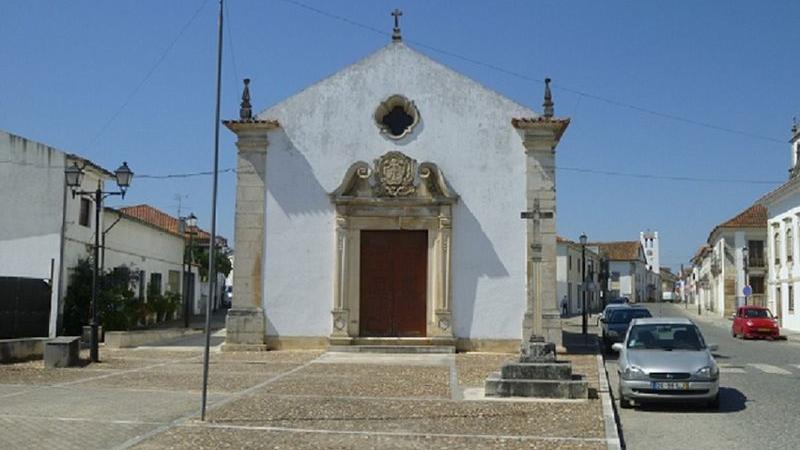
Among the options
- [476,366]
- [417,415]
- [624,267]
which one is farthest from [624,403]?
[624,267]

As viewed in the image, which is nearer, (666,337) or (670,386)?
(670,386)

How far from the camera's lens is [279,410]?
11.2 m

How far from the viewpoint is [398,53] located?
21781 mm

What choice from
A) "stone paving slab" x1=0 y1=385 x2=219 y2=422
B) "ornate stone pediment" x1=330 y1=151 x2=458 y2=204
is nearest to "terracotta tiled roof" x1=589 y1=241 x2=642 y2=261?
"ornate stone pediment" x1=330 y1=151 x2=458 y2=204

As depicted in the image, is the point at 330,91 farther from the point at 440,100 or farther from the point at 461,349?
the point at 461,349

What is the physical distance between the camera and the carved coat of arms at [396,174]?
69.9ft

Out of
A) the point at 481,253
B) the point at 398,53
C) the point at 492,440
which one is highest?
the point at 398,53

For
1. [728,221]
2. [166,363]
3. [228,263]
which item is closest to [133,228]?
[166,363]

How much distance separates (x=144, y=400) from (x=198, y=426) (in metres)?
2.62

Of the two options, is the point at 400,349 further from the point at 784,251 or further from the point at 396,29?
the point at 784,251

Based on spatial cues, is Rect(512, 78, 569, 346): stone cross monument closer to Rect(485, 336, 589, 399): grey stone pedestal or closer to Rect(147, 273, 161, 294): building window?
Rect(485, 336, 589, 399): grey stone pedestal

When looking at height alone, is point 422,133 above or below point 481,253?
above

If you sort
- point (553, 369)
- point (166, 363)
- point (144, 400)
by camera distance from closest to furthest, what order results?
point (144, 400) → point (553, 369) → point (166, 363)

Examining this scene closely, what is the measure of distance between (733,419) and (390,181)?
39.4ft
